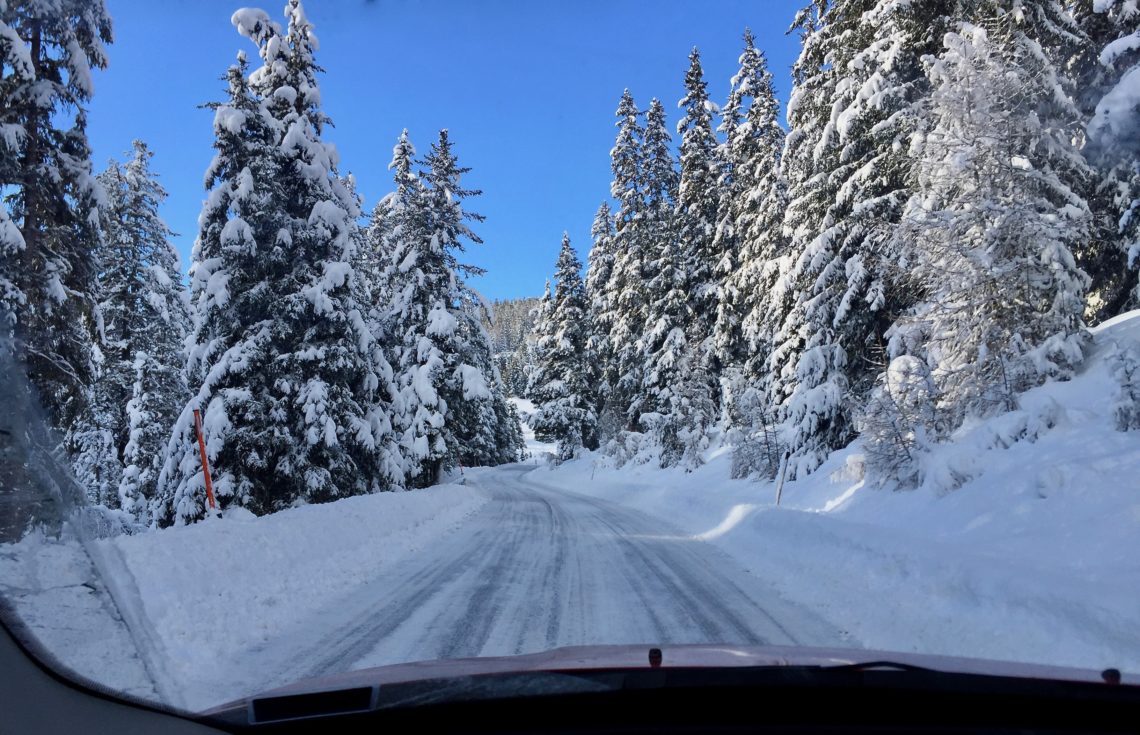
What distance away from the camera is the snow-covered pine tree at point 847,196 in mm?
14336

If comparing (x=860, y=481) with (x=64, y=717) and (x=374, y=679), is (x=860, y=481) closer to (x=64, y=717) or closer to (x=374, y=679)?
(x=374, y=679)

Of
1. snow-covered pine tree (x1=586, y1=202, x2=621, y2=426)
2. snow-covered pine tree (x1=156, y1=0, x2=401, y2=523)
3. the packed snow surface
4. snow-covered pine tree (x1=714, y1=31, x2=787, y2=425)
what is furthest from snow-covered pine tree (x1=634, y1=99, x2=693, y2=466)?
the packed snow surface

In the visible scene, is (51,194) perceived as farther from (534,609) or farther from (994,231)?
(994,231)

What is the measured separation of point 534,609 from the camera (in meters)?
6.73

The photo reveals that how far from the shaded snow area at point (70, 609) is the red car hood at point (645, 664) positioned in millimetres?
578

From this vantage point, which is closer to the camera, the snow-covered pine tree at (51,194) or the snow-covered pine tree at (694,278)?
the snow-covered pine tree at (51,194)

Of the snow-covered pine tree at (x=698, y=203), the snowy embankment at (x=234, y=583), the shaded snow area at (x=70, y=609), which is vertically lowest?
the snowy embankment at (x=234, y=583)

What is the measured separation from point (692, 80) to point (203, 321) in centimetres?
2349

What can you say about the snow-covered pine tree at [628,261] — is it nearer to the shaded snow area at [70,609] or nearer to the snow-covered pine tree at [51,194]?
the snow-covered pine tree at [51,194]

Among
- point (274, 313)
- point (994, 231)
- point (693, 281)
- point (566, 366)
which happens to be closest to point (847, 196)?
point (994, 231)

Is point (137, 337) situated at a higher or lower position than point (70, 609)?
higher

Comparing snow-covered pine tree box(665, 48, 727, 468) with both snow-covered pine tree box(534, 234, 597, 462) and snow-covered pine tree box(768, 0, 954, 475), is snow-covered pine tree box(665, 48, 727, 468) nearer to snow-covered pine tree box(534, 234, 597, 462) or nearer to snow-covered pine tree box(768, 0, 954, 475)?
snow-covered pine tree box(768, 0, 954, 475)

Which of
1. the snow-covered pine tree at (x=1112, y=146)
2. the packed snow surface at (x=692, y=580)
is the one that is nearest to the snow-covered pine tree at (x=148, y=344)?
the packed snow surface at (x=692, y=580)

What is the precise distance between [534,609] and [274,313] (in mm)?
11128
